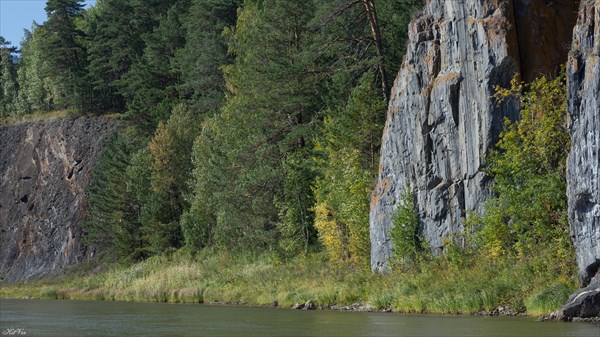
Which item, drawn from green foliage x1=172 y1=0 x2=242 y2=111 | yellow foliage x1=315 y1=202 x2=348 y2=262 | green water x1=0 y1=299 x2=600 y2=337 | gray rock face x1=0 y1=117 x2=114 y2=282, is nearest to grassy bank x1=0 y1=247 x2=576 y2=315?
yellow foliage x1=315 y1=202 x2=348 y2=262

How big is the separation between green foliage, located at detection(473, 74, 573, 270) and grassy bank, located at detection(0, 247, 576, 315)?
0.97 meters

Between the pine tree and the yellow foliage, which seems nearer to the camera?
the yellow foliage

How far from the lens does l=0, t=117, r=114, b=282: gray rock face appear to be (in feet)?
278

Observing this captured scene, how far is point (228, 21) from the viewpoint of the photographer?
277ft

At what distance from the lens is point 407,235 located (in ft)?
117

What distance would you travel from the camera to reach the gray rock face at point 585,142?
24953 mm

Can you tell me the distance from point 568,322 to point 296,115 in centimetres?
3119

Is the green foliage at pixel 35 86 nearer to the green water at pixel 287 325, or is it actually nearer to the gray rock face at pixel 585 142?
the green water at pixel 287 325

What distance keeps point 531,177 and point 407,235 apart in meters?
7.09

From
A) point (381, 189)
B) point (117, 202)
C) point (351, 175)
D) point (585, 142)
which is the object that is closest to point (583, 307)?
point (585, 142)

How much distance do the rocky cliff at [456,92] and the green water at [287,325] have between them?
6451 millimetres

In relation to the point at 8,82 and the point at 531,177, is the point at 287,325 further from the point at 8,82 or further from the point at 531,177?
the point at 8,82

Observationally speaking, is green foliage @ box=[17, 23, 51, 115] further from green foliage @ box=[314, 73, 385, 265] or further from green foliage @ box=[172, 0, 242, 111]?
green foliage @ box=[314, 73, 385, 265]

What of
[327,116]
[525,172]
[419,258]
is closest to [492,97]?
[525,172]
